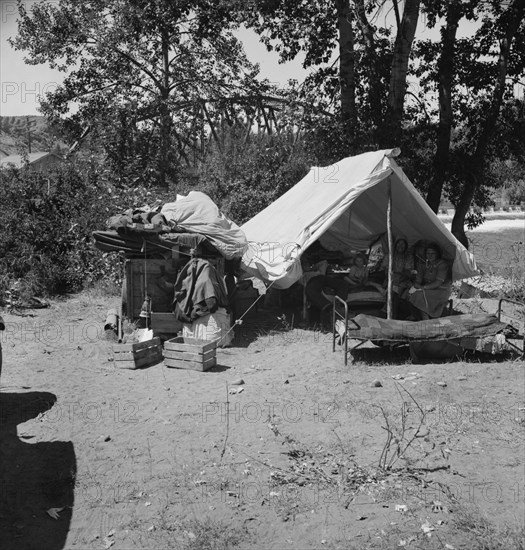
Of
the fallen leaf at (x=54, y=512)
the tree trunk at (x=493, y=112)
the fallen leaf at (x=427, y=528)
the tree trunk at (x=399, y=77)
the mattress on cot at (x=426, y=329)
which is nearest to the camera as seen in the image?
the fallen leaf at (x=427, y=528)

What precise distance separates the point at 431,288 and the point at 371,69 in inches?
309

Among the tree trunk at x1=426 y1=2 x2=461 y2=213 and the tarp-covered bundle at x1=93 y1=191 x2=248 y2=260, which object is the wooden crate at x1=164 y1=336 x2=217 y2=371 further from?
the tree trunk at x1=426 y1=2 x2=461 y2=213

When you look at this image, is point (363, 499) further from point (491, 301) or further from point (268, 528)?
point (491, 301)

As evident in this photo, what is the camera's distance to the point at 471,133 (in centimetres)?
1612

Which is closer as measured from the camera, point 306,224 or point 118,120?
point 306,224

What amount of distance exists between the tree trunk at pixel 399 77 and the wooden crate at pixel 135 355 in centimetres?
865

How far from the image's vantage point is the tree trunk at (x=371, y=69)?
1552cm

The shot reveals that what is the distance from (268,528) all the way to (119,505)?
1.10m

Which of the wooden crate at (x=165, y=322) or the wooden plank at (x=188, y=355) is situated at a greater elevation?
the wooden crate at (x=165, y=322)

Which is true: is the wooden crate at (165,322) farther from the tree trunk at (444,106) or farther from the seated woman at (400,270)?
the tree trunk at (444,106)

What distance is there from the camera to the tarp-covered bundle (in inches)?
354

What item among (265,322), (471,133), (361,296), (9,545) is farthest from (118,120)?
(9,545)

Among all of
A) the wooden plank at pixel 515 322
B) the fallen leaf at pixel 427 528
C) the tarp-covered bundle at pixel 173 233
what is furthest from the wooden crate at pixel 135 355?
the wooden plank at pixel 515 322

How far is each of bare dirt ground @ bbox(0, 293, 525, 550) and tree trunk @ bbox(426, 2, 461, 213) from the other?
7.86m
